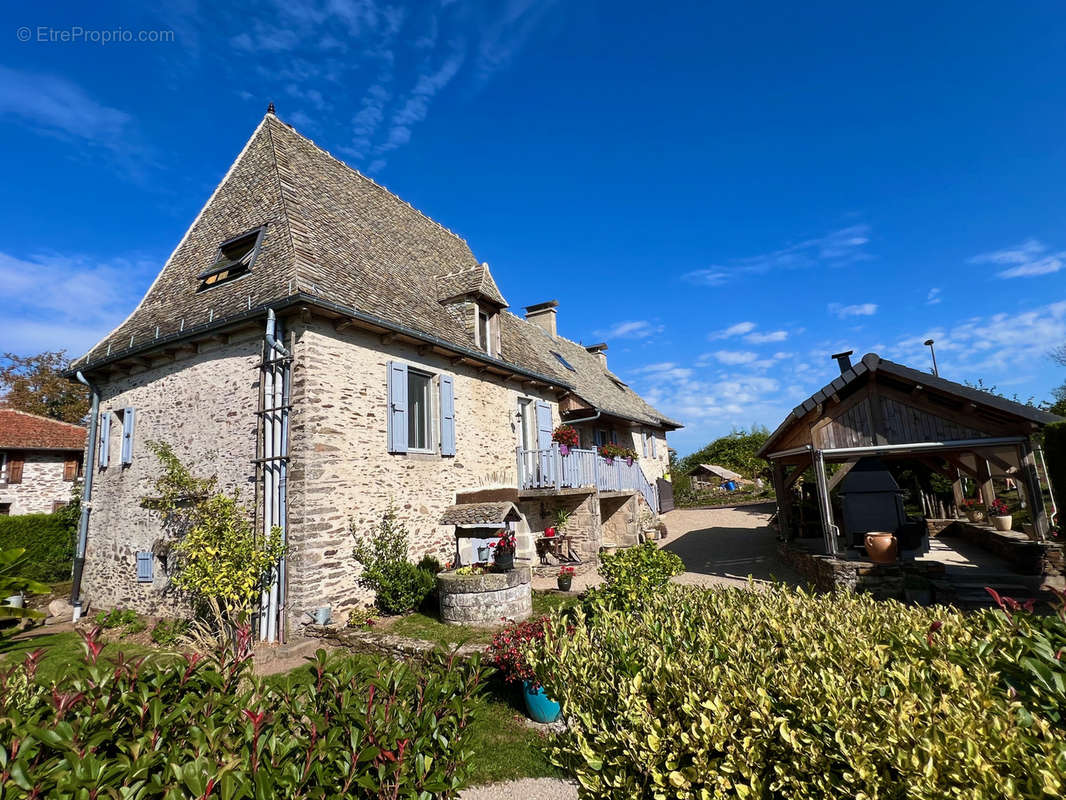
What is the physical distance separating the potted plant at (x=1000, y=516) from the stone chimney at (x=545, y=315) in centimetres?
1540

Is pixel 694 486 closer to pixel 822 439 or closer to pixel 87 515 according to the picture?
pixel 822 439

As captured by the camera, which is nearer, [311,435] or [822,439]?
[311,435]

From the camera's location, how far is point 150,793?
1.73 m

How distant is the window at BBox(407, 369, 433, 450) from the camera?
10.1 m

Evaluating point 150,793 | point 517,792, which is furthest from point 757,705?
point 517,792

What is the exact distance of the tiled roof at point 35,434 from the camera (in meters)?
19.1

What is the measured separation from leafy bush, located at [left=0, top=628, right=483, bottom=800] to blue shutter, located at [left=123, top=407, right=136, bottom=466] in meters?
9.16

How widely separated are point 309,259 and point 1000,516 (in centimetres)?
1596

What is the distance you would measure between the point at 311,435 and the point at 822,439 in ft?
30.0

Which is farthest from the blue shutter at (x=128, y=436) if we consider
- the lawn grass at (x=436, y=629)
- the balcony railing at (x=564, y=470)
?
the balcony railing at (x=564, y=470)

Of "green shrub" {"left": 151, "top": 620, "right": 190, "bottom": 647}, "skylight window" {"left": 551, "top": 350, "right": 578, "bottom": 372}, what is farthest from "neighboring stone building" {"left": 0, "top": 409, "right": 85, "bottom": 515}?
"skylight window" {"left": 551, "top": 350, "right": 578, "bottom": 372}

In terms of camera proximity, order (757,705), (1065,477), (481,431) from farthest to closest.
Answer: (481,431), (1065,477), (757,705)

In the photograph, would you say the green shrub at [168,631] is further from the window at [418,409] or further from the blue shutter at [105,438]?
the window at [418,409]

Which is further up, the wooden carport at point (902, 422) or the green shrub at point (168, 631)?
the wooden carport at point (902, 422)
